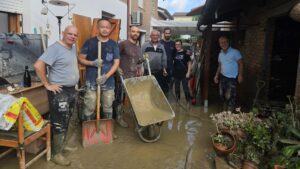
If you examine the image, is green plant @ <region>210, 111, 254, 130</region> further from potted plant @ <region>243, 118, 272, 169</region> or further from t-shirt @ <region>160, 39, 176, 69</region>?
t-shirt @ <region>160, 39, 176, 69</region>

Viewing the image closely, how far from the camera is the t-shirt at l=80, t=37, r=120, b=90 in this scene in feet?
15.3

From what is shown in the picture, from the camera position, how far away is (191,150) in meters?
4.70

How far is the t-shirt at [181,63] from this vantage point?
732 cm

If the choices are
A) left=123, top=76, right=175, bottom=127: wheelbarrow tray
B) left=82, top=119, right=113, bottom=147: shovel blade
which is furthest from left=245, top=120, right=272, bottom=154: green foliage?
left=82, top=119, right=113, bottom=147: shovel blade

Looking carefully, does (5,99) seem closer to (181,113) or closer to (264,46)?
(181,113)

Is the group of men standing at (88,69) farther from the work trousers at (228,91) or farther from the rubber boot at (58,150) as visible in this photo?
the work trousers at (228,91)

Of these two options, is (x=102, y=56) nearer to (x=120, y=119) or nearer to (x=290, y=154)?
(x=120, y=119)

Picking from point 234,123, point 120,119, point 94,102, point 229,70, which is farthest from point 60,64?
point 229,70

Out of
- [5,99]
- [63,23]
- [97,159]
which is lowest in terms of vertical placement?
[97,159]

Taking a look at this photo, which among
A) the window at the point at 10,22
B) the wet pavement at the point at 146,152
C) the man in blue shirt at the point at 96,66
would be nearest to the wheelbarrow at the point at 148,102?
the wet pavement at the point at 146,152

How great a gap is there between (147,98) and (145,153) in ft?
3.29

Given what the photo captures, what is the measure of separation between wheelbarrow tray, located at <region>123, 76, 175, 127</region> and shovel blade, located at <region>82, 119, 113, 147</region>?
53 centimetres

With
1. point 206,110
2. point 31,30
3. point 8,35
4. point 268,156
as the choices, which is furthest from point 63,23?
point 268,156

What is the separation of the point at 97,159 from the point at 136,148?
710mm
